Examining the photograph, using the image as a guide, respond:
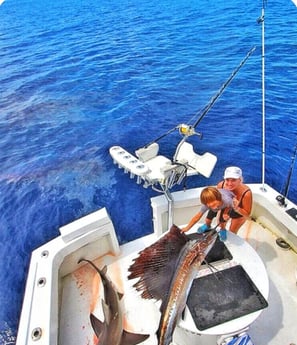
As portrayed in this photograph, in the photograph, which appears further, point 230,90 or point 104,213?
point 230,90

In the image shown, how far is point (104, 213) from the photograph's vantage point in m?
4.05

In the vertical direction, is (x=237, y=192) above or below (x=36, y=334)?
above

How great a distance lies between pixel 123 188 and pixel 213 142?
353 cm

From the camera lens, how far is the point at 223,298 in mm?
2926

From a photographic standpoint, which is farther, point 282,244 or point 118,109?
point 118,109

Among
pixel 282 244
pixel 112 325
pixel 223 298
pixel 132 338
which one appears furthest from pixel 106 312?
pixel 282 244

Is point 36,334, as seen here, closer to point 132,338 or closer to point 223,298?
point 132,338

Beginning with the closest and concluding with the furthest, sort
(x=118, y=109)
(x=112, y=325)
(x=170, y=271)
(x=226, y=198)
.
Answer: (x=170, y=271) < (x=226, y=198) < (x=112, y=325) < (x=118, y=109)

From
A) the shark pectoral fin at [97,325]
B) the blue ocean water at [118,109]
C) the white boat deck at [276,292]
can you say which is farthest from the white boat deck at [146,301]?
the blue ocean water at [118,109]

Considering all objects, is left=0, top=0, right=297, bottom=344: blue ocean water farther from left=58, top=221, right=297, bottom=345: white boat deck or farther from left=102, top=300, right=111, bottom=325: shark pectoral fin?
left=102, top=300, right=111, bottom=325: shark pectoral fin

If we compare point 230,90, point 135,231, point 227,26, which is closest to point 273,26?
point 227,26

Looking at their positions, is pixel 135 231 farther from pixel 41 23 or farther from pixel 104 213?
pixel 41 23

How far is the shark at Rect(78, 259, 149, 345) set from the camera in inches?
130

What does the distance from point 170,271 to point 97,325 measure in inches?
53.9
